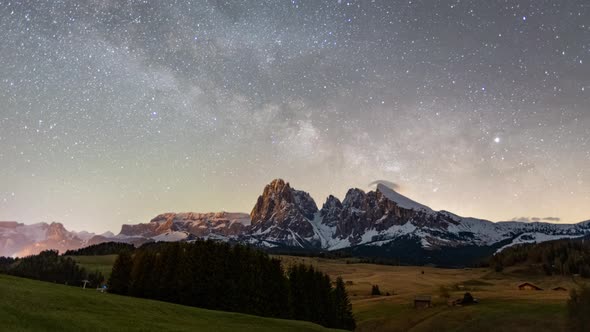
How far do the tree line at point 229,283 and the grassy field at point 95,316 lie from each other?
3306 cm

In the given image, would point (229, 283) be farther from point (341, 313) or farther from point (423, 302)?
point (423, 302)

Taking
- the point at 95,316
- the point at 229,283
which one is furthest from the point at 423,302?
the point at 95,316

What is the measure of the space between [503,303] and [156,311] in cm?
8985

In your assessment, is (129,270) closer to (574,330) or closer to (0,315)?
(0,315)

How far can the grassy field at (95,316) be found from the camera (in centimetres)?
3272

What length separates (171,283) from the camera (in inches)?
3565

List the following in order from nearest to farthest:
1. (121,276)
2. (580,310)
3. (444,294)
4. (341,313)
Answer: (580,310), (341,313), (121,276), (444,294)

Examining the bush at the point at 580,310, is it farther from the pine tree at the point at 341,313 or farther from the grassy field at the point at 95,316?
the pine tree at the point at 341,313

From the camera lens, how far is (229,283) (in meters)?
89.4

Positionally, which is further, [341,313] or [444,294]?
[444,294]

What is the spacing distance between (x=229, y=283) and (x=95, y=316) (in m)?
52.5

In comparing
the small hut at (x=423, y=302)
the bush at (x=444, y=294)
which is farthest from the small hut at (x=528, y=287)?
the small hut at (x=423, y=302)

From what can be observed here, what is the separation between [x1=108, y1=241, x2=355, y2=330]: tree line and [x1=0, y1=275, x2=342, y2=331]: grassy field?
33059mm

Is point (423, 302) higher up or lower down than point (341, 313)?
higher up
